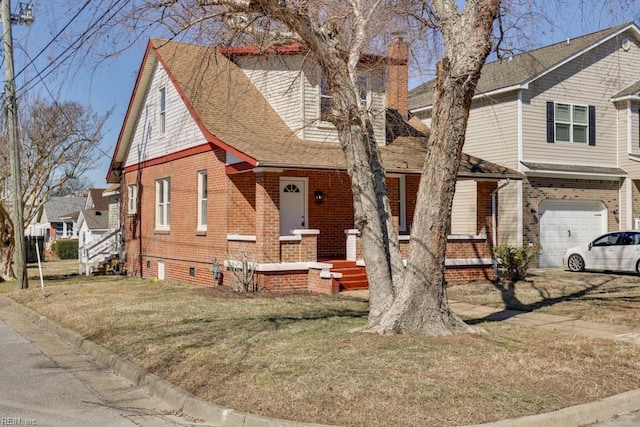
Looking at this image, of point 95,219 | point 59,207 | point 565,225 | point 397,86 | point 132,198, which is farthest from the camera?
point 59,207

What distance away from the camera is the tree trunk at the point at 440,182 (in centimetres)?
925

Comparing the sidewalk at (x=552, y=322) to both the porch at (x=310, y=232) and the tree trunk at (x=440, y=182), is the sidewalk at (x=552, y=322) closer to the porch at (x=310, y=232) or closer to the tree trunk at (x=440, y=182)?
the tree trunk at (x=440, y=182)

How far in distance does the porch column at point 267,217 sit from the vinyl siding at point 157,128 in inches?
135

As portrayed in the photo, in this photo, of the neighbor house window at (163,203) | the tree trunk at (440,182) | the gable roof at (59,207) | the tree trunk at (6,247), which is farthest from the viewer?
the gable roof at (59,207)

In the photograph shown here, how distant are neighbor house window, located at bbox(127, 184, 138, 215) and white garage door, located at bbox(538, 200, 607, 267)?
14.9m

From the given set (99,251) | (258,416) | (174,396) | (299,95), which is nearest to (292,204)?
(299,95)

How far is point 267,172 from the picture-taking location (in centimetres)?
1577

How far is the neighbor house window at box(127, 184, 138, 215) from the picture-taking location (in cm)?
2473

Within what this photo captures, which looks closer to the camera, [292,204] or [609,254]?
[292,204]

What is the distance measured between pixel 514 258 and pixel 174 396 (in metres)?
13.4

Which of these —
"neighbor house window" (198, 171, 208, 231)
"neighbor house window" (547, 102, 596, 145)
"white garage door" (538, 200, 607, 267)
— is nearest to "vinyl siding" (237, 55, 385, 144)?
"neighbor house window" (198, 171, 208, 231)

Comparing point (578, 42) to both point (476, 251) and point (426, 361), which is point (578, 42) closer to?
point (476, 251)

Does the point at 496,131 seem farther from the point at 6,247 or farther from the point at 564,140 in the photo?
the point at 6,247

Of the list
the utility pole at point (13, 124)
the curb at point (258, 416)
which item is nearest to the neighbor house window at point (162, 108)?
the utility pole at point (13, 124)
